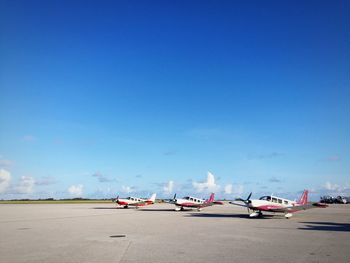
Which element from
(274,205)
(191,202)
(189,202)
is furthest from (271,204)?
(189,202)

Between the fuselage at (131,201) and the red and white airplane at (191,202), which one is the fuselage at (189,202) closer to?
the red and white airplane at (191,202)

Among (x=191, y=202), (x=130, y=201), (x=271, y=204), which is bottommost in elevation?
(x=130, y=201)

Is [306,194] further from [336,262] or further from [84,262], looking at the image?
[84,262]

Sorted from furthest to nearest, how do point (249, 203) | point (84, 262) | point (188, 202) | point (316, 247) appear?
1. point (188, 202)
2. point (249, 203)
3. point (316, 247)
4. point (84, 262)

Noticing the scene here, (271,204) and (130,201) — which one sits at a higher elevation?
(271,204)

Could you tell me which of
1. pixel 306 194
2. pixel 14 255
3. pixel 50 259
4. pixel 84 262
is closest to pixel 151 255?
pixel 84 262

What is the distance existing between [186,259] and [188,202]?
110 feet

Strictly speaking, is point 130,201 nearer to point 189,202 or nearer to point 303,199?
point 189,202

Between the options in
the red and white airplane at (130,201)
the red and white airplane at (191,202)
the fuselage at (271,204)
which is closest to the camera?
A: the fuselage at (271,204)

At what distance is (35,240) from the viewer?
15695mm

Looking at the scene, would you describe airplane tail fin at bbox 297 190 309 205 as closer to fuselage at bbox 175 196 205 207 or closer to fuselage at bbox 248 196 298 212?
fuselage at bbox 248 196 298 212

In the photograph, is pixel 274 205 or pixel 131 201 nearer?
pixel 274 205

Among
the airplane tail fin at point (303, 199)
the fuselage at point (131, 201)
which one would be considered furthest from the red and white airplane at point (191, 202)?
the airplane tail fin at point (303, 199)

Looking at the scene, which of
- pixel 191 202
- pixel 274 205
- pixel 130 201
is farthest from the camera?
pixel 130 201
